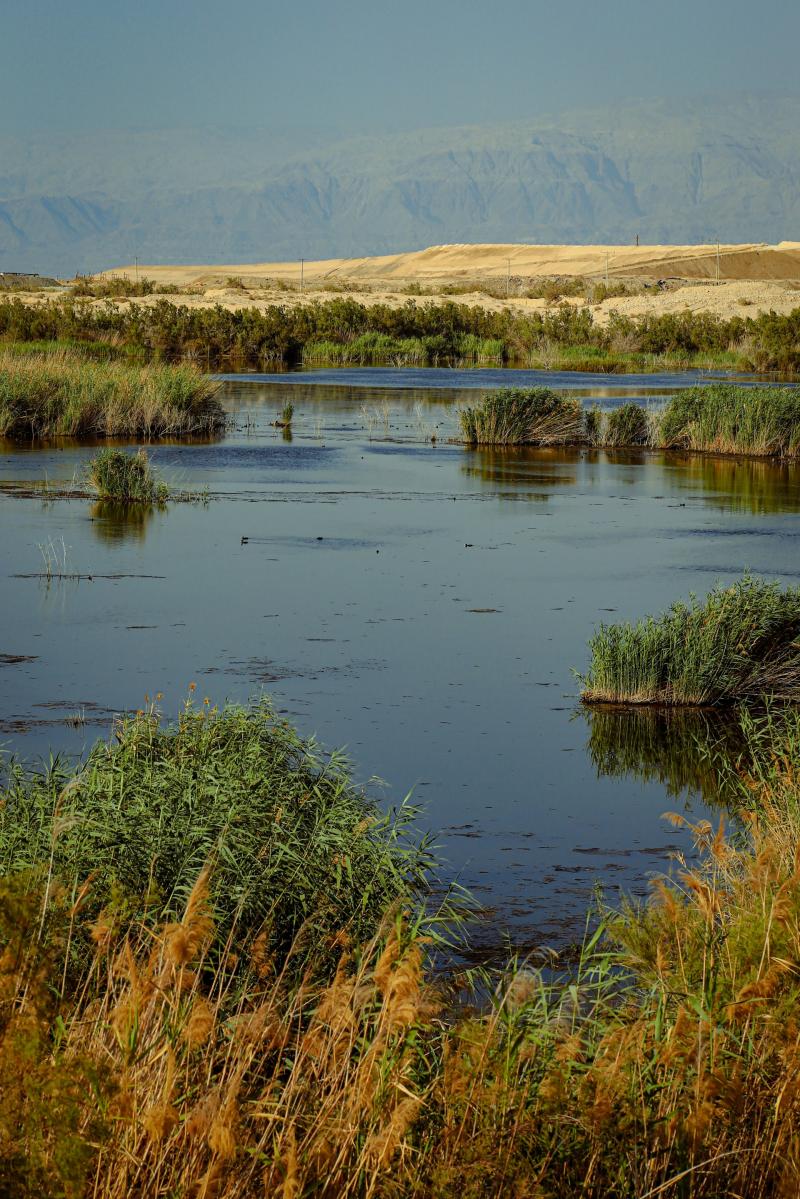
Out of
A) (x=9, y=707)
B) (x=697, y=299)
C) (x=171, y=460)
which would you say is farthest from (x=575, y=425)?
(x=697, y=299)

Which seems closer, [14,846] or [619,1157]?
[619,1157]

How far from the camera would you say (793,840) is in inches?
231

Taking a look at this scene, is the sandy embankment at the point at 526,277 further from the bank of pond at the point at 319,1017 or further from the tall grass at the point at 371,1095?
the tall grass at the point at 371,1095

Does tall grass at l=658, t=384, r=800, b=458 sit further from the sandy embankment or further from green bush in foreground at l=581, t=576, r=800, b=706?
the sandy embankment

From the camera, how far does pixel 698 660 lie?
9953mm

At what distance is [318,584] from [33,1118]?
11100 mm

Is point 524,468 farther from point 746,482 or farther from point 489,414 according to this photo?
point 746,482

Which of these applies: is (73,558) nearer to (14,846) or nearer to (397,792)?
(397,792)

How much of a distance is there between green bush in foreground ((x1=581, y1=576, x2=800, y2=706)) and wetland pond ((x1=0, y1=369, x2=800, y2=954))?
24cm

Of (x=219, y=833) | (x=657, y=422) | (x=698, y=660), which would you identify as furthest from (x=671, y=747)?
(x=657, y=422)

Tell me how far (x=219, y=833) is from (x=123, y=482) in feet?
46.2

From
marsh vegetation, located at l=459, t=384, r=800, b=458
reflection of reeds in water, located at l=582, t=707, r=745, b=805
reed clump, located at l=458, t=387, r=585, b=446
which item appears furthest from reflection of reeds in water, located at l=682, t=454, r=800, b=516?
reflection of reeds in water, located at l=582, t=707, r=745, b=805

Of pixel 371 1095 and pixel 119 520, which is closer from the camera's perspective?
pixel 371 1095

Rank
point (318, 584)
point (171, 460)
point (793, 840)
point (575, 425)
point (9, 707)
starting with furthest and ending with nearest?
1. point (575, 425)
2. point (171, 460)
3. point (318, 584)
4. point (9, 707)
5. point (793, 840)
